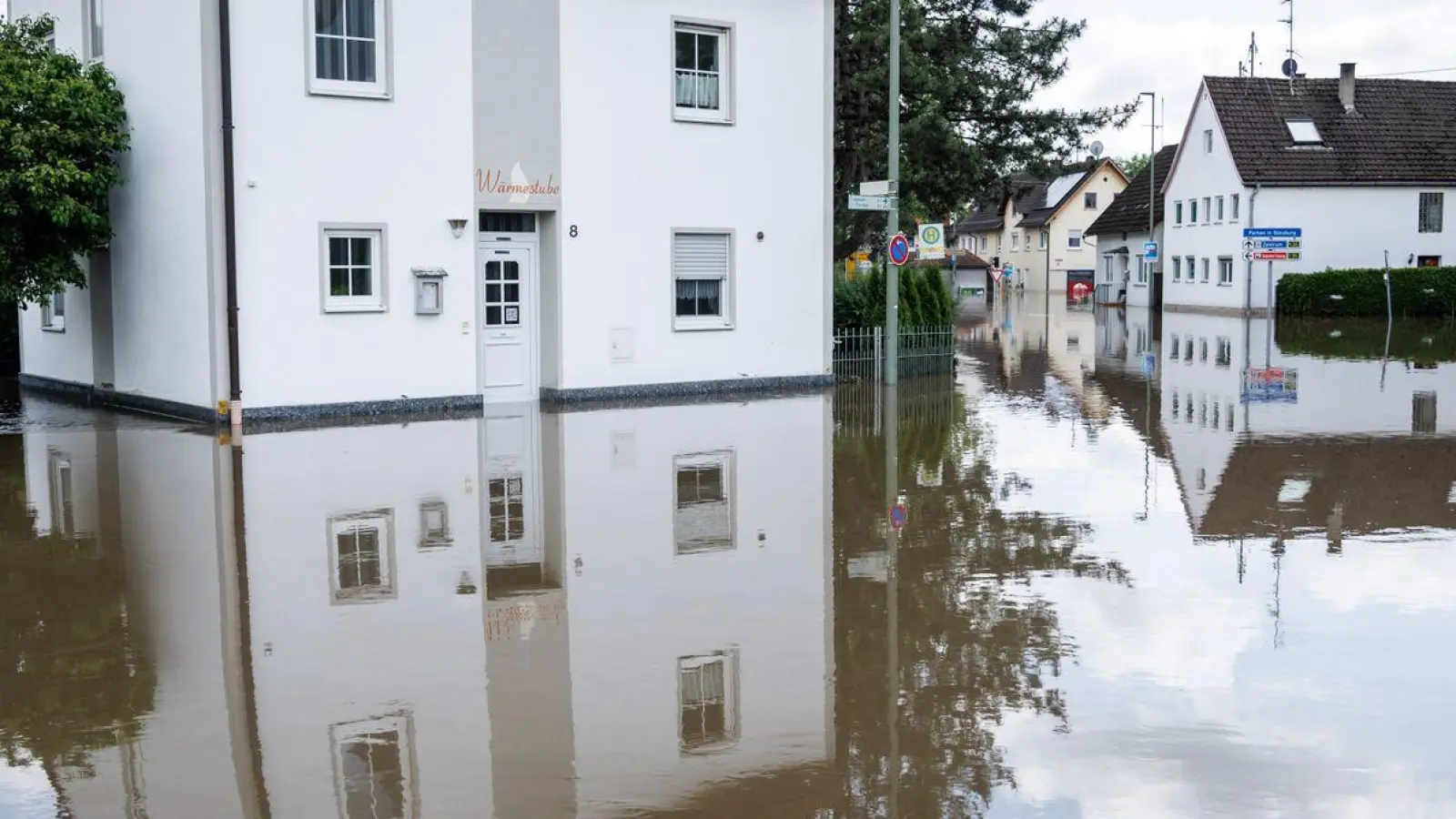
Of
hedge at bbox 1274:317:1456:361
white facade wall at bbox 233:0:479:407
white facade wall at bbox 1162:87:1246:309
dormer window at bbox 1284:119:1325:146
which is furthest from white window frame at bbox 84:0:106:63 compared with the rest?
dormer window at bbox 1284:119:1325:146

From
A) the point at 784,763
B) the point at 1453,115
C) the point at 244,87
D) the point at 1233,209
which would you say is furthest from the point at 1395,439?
the point at 1453,115

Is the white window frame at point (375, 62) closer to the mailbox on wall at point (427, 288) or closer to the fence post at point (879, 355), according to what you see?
the mailbox on wall at point (427, 288)

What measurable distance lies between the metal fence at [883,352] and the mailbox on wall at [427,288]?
24.7ft

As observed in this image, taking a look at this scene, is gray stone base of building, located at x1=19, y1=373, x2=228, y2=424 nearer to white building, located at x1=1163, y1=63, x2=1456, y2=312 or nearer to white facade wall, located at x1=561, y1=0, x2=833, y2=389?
white facade wall, located at x1=561, y1=0, x2=833, y2=389

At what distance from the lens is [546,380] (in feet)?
68.1

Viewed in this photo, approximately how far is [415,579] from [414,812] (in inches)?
162

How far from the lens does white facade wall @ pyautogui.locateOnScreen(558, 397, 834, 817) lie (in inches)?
244

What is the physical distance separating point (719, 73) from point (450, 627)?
14891 millimetres

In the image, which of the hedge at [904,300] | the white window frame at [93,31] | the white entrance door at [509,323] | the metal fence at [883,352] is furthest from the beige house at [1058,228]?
the white window frame at [93,31]

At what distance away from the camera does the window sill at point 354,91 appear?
1828cm

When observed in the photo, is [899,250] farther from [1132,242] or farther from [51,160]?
[1132,242]

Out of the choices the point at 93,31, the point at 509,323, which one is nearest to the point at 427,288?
the point at 509,323

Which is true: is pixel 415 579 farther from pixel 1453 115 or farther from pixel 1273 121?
pixel 1453 115

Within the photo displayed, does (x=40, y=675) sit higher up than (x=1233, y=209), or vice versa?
(x=1233, y=209)
